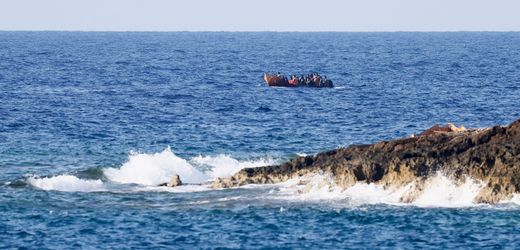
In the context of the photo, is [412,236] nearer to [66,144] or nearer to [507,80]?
[66,144]

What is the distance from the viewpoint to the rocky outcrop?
4328 centimetres

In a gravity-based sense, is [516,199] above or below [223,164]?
above

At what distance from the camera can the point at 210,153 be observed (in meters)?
58.6

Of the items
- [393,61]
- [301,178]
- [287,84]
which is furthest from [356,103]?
[393,61]

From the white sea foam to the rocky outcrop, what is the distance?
3525mm

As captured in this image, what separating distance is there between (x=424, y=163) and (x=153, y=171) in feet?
44.1

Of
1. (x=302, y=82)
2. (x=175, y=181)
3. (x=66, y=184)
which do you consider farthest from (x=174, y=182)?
(x=302, y=82)

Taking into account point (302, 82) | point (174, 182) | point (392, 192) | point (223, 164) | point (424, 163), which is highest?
point (424, 163)

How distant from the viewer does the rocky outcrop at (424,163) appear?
43.3 m

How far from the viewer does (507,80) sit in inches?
4385

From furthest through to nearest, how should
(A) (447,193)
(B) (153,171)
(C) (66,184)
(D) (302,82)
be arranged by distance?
(D) (302,82) → (B) (153,171) → (C) (66,184) → (A) (447,193)

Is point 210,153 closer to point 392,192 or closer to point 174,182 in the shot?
point 174,182

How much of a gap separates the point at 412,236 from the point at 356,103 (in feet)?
159

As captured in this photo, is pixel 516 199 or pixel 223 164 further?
pixel 223 164
